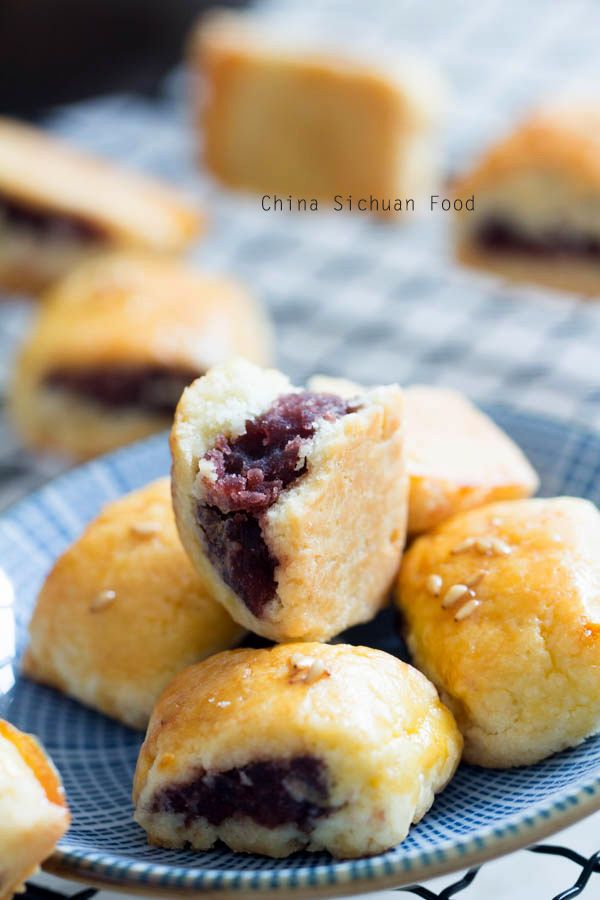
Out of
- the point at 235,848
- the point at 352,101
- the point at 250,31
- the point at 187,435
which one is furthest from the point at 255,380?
the point at 250,31

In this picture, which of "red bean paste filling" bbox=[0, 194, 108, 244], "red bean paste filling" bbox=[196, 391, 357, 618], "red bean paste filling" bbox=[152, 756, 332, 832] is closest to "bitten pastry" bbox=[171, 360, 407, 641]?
"red bean paste filling" bbox=[196, 391, 357, 618]

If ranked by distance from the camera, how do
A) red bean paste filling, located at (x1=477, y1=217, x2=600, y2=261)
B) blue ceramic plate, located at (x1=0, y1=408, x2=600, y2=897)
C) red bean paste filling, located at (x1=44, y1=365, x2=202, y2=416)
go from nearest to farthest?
blue ceramic plate, located at (x1=0, y1=408, x2=600, y2=897)
red bean paste filling, located at (x1=44, y1=365, x2=202, y2=416)
red bean paste filling, located at (x1=477, y1=217, x2=600, y2=261)

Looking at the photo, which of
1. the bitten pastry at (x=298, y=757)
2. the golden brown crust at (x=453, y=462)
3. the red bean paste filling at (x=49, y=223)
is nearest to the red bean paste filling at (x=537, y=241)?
the red bean paste filling at (x=49, y=223)

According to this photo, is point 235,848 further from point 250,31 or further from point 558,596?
point 250,31

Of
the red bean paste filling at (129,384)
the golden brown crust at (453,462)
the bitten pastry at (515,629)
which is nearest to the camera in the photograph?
the bitten pastry at (515,629)

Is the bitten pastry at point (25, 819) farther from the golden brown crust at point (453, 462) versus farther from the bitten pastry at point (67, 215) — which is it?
the bitten pastry at point (67, 215)

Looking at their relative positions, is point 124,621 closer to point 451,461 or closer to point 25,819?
point 25,819

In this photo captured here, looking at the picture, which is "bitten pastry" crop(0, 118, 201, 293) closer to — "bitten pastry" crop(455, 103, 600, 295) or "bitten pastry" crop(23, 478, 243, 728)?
"bitten pastry" crop(455, 103, 600, 295)

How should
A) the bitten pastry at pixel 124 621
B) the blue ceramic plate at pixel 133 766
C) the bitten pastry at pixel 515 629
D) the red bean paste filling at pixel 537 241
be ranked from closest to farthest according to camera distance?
the blue ceramic plate at pixel 133 766, the bitten pastry at pixel 515 629, the bitten pastry at pixel 124 621, the red bean paste filling at pixel 537 241
